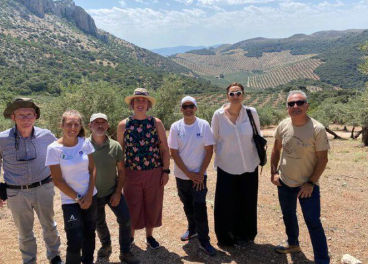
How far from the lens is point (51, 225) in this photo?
3557 millimetres

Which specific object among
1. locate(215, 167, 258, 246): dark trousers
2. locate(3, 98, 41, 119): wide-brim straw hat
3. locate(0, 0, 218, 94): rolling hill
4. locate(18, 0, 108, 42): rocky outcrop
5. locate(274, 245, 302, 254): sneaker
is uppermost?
locate(18, 0, 108, 42): rocky outcrop

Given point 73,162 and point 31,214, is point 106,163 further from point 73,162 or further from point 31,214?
point 31,214

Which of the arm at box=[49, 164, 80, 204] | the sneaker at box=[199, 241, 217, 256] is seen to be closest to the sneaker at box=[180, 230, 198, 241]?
the sneaker at box=[199, 241, 217, 256]

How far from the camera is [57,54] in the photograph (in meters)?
89.7

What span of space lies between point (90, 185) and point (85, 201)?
0.18 meters

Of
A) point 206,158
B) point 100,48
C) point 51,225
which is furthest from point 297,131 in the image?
point 100,48

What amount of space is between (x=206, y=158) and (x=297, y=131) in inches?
48.5

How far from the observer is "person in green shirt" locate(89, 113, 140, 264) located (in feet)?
11.1

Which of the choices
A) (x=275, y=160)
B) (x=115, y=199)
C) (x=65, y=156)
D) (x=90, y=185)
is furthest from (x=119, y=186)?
(x=275, y=160)

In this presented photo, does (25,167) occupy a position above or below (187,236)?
above

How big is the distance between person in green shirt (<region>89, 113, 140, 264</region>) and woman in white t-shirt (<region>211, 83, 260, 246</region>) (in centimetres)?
136

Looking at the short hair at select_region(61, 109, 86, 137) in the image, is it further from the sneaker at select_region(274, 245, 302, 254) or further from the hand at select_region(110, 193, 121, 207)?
the sneaker at select_region(274, 245, 302, 254)

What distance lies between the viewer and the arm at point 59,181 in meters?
2.95

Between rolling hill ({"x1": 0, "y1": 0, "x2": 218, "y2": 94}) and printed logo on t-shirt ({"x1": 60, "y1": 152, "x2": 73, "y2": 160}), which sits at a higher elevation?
rolling hill ({"x1": 0, "y1": 0, "x2": 218, "y2": 94})
